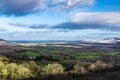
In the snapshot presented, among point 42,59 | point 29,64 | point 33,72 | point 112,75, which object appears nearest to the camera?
point 112,75

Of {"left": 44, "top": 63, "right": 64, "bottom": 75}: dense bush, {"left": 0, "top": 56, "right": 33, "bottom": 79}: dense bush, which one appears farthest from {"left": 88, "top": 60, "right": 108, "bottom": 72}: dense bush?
{"left": 0, "top": 56, "right": 33, "bottom": 79}: dense bush

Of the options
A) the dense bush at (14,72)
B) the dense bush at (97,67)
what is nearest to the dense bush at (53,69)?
the dense bush at (14,72)

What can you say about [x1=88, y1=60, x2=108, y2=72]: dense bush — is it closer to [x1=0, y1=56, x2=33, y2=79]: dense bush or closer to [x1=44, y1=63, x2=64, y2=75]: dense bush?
[x1=44, y1=63, x2=64, y2=75]: dense bush

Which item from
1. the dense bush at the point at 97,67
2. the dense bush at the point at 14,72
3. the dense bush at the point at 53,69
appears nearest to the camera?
the dense bush at the point at 14,72

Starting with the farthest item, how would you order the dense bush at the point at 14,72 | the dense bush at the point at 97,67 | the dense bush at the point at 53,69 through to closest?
the dense bush at the point at 97,67, the dense bush at the point at 53,69, the dense bush at the point at 14,72

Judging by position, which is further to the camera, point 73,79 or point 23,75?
point 23,75

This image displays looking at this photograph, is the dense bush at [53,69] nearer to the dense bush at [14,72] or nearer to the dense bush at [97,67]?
the dense bush at [14,72]

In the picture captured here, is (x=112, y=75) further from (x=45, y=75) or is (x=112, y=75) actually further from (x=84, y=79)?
(x=45, y=75)

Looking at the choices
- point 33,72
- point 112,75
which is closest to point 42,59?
point 33,72

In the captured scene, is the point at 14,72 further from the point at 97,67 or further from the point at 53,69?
the point at 97,67

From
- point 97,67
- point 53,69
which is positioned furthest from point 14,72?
point 97,67

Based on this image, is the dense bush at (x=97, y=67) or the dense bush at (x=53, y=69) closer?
the dense bush at (x=53, y=69)
